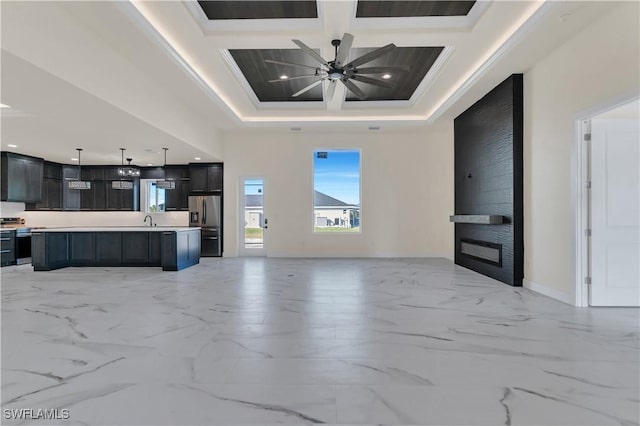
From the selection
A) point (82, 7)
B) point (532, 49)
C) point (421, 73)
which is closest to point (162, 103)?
point (82, 7)

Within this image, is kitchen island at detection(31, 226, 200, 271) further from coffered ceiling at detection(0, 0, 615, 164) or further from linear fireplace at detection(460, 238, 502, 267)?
linear fireplace at detection(460, 238, 502, 267)

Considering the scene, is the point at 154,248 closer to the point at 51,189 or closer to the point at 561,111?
the point at 51,189

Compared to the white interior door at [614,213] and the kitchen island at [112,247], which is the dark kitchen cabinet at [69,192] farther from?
the white interior door at [614,213]

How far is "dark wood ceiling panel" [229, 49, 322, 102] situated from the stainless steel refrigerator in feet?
10.7

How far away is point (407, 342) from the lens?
289 cm

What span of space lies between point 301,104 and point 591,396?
22.7 feet

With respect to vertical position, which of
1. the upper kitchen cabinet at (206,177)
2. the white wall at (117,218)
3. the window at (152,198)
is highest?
the upper kitchen cabinet at (206,177)

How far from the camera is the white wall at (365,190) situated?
28.5 feet

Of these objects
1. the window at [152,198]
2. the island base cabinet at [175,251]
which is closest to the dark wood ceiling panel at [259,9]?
the island base cabinet at [175,251]

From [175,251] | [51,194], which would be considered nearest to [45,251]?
[175,251]

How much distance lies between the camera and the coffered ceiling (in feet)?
11.2

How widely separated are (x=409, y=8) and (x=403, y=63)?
1.55 metres

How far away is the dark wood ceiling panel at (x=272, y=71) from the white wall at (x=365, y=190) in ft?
5.58

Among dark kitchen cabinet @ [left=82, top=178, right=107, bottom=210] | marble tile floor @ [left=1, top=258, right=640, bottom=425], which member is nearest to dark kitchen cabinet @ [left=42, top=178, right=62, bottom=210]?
dark kitchen cabinet @ [left=82, top=178, right=107, bottom=210]
